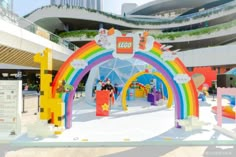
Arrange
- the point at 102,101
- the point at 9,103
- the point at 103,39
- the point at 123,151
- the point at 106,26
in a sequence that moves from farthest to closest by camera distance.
Answer: the point at 106,26 → the point at 102,101 → the point at 103,39 → the point at 9,103 → the point at 123,151

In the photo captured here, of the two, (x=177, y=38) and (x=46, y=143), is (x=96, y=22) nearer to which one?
(x=177, y=38)

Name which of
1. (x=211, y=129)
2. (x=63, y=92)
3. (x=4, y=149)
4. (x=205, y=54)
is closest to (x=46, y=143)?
(x=4, y=149)

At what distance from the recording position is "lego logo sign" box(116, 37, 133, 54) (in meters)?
7.83

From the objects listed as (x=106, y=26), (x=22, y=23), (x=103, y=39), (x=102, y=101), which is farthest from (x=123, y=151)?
(x=106, y=26)

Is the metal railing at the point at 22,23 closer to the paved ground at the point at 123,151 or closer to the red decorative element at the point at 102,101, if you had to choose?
the red decorative element at the point at 102,101

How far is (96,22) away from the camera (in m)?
41.3

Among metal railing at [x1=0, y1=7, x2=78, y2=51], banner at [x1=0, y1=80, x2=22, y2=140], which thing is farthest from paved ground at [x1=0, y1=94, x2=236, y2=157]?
metal railing at [x1=0, y1=7, x2=78, y2=51]

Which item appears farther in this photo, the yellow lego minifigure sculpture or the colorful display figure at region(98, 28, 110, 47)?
the colorful display figure at region(98, 28, 110, 47)

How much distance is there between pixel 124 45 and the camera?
7832mm

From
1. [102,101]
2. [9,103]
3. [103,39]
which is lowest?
[102,101]

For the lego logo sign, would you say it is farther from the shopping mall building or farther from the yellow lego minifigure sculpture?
the shopping mall building

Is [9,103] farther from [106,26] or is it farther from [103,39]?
[106,26]

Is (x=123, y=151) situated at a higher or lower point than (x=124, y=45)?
lower

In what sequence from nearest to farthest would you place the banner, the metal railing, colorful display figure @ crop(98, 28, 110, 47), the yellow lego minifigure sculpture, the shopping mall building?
the banner → the yellow lego minifigure sculpture → colorful display figure @ crop(98, 28, 110, 47) → the metal railing → the shopping mall building
